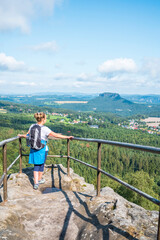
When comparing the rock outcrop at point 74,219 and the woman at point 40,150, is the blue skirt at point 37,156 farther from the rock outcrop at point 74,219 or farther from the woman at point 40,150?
the rock outcrop at point 74,219

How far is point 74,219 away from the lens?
3736mm

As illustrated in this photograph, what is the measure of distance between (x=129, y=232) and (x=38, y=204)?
7.08 ft

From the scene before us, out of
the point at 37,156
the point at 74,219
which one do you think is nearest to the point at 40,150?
the point at 37,156

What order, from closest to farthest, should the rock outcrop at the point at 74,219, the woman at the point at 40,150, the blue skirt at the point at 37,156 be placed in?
the rock outcrop at the point at 74,219
the woman at the point at 40,150
the blue skirt at the point at 37,156

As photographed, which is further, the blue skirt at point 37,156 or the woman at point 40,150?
the blue skirt at point 37,156

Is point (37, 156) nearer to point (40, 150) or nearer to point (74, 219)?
point (40, 150)

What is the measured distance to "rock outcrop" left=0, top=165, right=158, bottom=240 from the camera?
9.90ft

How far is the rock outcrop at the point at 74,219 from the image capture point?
3.02 meters

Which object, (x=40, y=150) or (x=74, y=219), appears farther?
(x=40, y=150)

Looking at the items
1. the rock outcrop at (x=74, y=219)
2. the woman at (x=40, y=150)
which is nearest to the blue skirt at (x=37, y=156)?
the woman at (x=40, y=150)

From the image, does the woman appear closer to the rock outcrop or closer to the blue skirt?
the blue skirt

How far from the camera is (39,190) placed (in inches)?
243

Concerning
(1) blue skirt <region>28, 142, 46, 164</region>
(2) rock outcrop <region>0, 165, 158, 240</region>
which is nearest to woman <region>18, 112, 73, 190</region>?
(1) blue skirt <region>28, 142, 46, 164</region>

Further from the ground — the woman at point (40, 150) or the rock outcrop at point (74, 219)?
the woman at point (40, 150)
